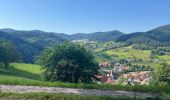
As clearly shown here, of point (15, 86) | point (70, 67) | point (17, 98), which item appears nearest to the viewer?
point (17, 98)

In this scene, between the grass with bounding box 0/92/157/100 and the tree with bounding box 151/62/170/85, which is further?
the tree with bounding box 151/62/170/85

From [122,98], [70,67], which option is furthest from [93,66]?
[122,98]

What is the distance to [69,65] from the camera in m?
33.7

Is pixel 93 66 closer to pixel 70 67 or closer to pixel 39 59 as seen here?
pixel 70 67

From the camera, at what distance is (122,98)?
72.3ft

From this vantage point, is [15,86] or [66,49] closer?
[15,86]

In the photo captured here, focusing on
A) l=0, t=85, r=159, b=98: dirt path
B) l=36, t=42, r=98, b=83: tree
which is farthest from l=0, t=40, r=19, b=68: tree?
l=0, t=85, r=159, b=98: dirt path

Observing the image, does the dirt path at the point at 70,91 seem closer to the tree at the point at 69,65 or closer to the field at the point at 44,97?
the field at the point at 44,97

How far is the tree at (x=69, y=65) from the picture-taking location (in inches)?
1335

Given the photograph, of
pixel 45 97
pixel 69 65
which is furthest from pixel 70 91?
pixel 69 65

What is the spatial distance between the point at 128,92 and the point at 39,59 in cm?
1462

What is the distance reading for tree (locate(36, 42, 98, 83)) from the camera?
33906 mm

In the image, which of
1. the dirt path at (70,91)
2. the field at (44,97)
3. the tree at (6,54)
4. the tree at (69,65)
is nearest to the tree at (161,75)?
the tree at (69,65)

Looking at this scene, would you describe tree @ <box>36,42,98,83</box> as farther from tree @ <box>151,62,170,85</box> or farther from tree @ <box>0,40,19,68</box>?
tree @ <box>0,40,19,68</box>
